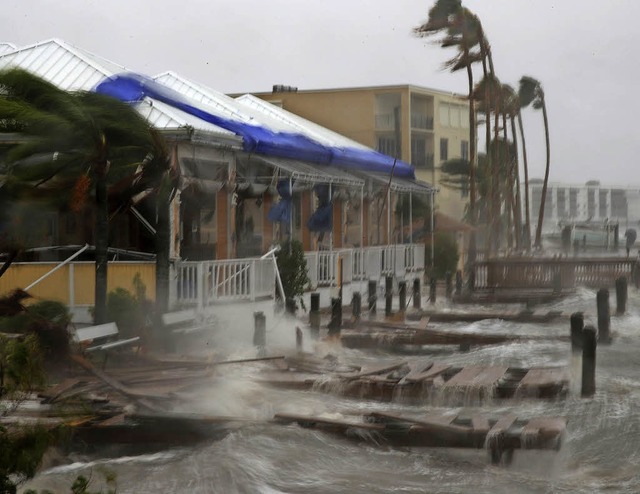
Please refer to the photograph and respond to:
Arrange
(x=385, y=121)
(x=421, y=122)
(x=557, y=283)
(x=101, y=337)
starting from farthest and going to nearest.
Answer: (x=421, y=122) → (x=385, y=121) → (x=557, y=283) → (x=101, y=337)

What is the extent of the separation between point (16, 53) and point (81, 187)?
7396mm

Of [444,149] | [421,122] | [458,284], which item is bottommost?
[458,284]

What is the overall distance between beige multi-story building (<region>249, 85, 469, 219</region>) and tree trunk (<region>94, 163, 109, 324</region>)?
40192 mm

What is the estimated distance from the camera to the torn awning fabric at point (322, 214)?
27.1 metres

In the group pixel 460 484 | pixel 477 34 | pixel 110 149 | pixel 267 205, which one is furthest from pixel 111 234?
pixel 477 34

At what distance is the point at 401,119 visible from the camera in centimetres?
6538

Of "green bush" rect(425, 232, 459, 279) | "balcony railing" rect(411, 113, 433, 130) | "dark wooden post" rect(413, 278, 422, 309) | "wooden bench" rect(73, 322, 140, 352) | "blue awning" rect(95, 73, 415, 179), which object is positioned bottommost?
"wooden bench" rect(73, 322, 140, 352)

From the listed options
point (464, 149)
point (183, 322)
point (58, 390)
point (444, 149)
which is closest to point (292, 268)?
point (183, 322)

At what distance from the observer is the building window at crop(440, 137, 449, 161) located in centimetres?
7150

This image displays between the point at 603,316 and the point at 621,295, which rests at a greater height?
the point at 621,295

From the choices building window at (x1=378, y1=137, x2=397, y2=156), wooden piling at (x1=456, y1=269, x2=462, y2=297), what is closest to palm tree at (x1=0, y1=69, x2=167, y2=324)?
wooden piling at (x1=456, y1=269, x2=462, y2=297)

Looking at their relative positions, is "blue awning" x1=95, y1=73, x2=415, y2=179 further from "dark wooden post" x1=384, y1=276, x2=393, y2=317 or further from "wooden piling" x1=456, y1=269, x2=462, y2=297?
"wooden piling" x1=456, y1=269, x2=462, y2=297

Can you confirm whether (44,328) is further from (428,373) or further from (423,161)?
(423,161)

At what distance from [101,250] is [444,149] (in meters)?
55.8
